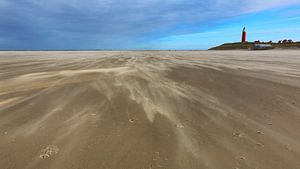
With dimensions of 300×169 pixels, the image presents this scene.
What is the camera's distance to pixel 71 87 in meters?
6.09

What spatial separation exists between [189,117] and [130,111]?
3.90 feet

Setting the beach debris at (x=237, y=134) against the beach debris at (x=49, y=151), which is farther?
the beach debris at (x=237, y=134)

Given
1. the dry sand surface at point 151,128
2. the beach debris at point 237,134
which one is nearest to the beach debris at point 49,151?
the dry sand surface at point 151,128

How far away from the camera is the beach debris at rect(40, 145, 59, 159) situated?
2.55 meters

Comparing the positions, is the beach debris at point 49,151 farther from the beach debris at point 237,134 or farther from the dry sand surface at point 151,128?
the beach debris at point 237,134

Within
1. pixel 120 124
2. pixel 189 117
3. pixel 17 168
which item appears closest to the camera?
pixel 17 168

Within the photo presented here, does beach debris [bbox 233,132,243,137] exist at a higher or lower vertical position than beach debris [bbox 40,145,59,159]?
A: lower

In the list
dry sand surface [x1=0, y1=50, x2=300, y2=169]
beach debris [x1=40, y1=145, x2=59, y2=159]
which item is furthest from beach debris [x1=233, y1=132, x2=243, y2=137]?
beach debris [x1=40, y1=145, x2=59, y2=159]

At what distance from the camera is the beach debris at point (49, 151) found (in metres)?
2.55

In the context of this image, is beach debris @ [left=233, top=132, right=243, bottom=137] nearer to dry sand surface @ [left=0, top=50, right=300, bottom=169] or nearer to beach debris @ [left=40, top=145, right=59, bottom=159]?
dry sand surface @ [left=0, top=50, right=300, bottom=169]

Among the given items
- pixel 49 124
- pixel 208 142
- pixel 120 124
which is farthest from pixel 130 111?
pixel 208 142

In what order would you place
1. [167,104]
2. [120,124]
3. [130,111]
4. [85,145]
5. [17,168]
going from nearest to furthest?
[17,168] < [85,145] < [120,124] < [130,111] < [167,104]

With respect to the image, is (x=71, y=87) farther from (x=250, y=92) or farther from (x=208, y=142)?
(x=250, y=92)

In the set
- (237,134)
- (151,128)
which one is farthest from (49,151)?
(237,134)
